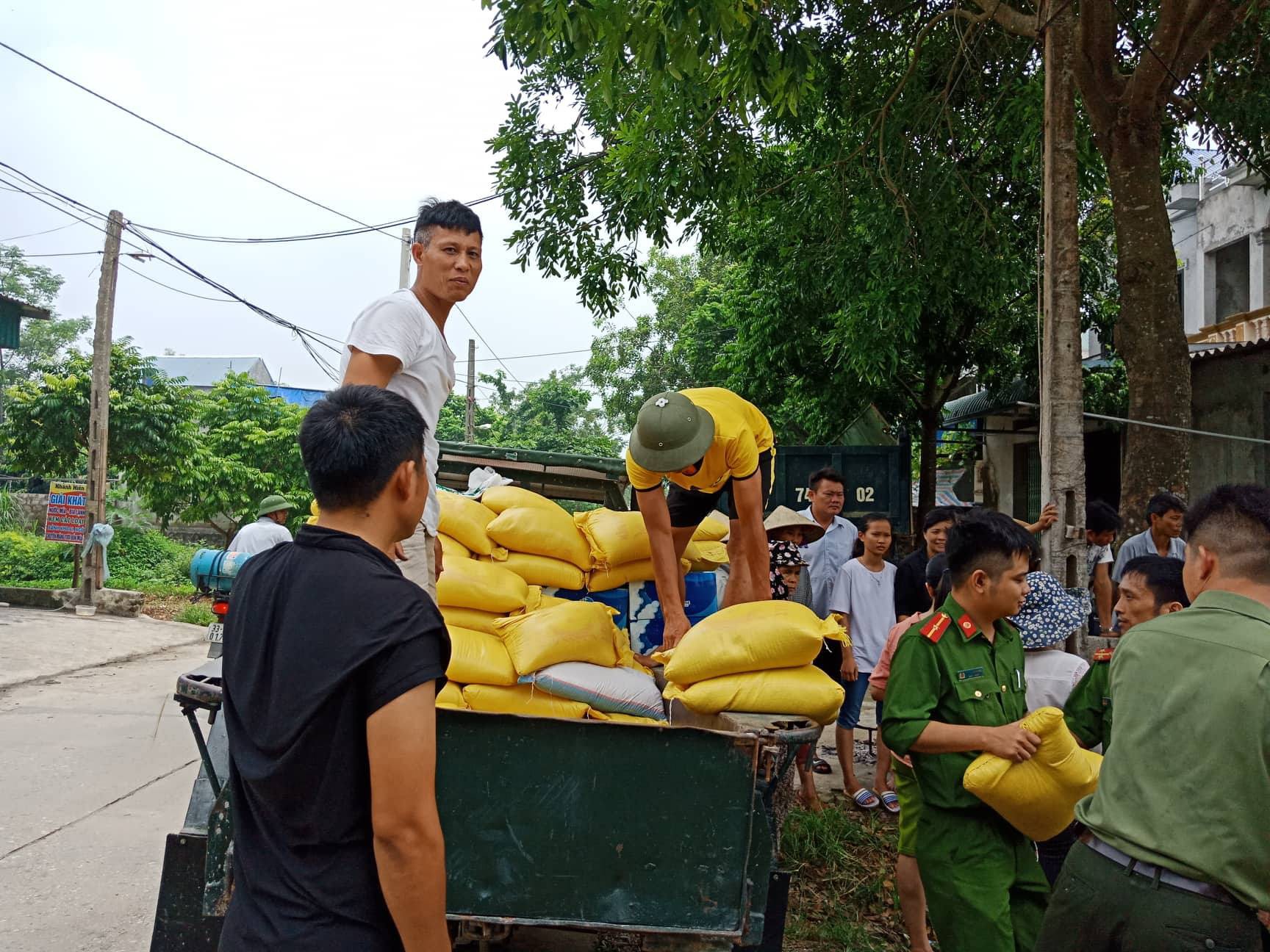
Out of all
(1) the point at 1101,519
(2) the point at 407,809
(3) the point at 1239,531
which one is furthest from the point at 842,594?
(2) the point at 407,809

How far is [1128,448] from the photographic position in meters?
5.78

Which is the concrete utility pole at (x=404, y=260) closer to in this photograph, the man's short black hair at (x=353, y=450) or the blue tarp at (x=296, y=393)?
the man's short black hair at (x=353, y=450)

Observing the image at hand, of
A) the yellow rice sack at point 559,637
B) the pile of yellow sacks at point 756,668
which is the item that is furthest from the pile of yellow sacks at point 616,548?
Result: the pile of yellow sacks at point 756,668

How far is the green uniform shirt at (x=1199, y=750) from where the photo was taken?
1.72 meters

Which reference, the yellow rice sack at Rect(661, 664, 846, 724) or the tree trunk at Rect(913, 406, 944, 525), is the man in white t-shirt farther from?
the tree trunk at Rect(913, 406, 944, 525)

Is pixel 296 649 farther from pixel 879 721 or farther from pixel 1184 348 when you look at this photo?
pixel 1184 348

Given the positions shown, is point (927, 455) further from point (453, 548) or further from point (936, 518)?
point (453, 548)

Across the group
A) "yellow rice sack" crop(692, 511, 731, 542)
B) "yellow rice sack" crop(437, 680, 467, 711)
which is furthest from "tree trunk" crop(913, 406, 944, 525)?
"yellow rice sack" crop(437, 680, 467, 711)

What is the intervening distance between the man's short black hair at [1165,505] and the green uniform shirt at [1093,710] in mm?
2941

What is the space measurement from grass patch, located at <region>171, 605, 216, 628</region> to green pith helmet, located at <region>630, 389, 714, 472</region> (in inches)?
431

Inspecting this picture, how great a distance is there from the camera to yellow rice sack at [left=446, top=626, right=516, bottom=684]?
3.21 meters

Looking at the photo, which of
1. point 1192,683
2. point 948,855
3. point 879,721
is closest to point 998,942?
point 948,855

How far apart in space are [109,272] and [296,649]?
14248 millimetres

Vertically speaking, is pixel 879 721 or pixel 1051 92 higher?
pixel 1051 92
